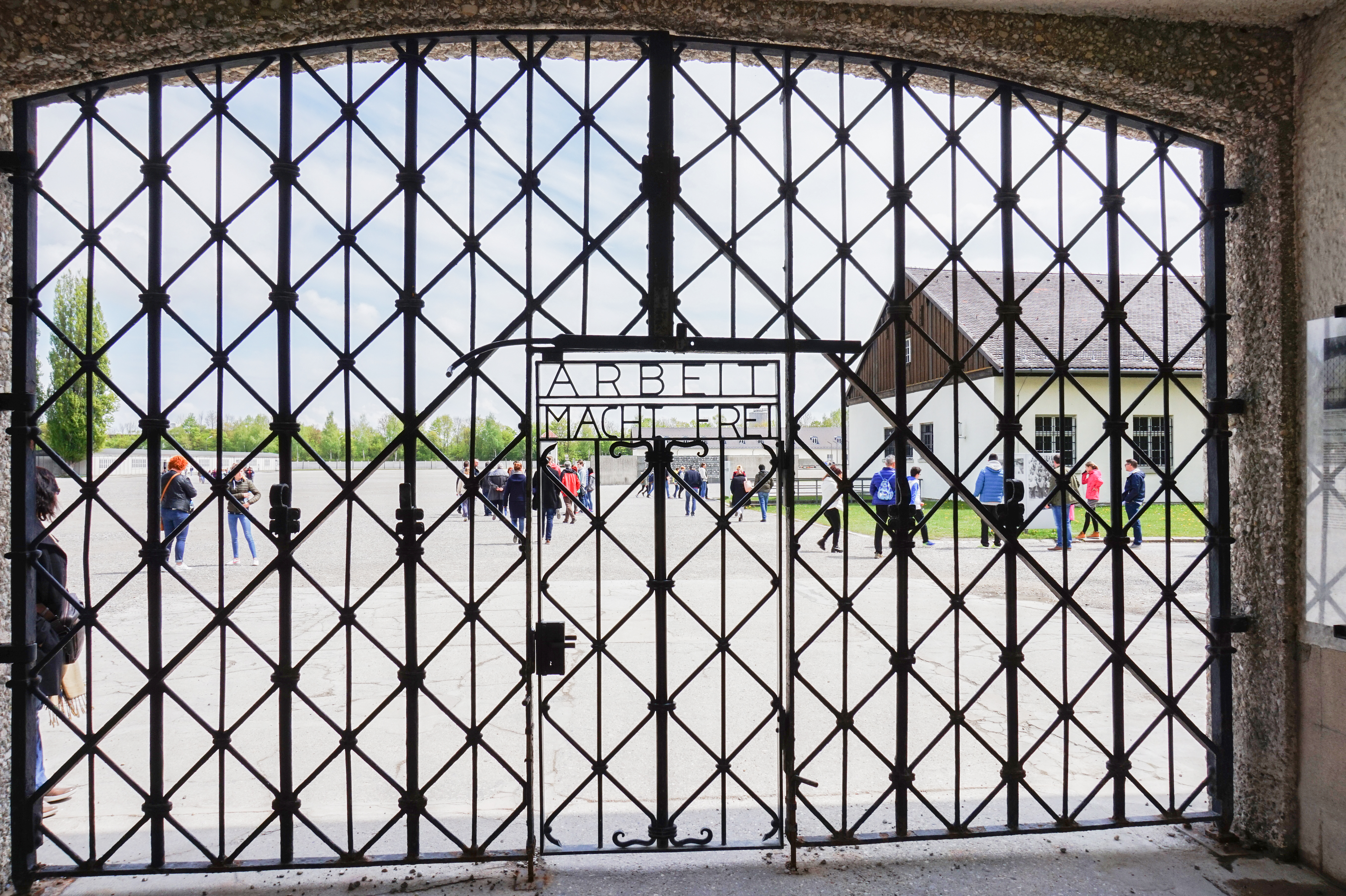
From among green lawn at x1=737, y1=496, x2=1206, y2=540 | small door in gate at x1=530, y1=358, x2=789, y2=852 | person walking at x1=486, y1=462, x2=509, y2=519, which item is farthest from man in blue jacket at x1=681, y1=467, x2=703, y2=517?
small door in gate at x1=530, y1=358, x2=789, y2=852

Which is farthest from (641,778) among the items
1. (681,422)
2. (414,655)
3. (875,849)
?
(681,422)

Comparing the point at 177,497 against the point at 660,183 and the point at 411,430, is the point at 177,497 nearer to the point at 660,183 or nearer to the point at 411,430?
the point at 411,430

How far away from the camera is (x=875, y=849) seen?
2.75 m

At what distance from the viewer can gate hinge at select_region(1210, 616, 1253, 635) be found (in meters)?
Answer: 2.81

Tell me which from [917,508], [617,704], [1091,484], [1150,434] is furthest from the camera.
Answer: [1150,434]

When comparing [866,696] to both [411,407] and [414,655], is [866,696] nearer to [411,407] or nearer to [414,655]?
[414,655]

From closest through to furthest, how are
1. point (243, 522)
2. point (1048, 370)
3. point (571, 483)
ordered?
point (243, 522), point (1048, 370), point (571, 483)

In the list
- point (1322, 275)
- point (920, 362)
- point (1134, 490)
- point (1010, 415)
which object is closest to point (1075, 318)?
point (920, 362)

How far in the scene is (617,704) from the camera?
4480mm

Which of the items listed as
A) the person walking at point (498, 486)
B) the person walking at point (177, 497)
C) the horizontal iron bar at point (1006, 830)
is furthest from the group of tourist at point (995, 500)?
the person walking at point (498, 486)

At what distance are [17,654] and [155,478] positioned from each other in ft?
2.69

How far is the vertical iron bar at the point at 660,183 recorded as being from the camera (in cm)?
271

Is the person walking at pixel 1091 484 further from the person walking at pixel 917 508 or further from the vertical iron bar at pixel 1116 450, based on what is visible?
the vertical iron bar at pixel 1116 450

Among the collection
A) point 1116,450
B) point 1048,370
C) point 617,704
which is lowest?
point 617,704
